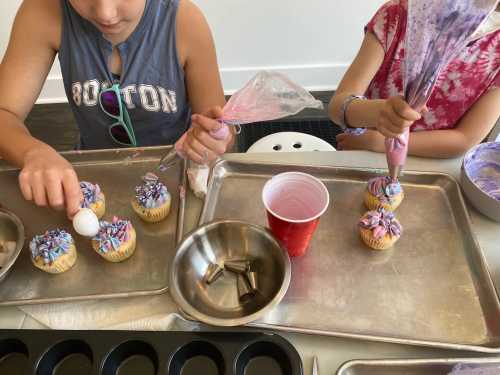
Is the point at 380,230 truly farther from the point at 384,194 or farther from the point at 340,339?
the point at 340,339

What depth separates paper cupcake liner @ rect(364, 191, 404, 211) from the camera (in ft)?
2.55

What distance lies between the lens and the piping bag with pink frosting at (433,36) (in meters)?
0.55

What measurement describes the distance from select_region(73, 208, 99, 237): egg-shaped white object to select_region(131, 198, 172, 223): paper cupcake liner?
0.08 meters

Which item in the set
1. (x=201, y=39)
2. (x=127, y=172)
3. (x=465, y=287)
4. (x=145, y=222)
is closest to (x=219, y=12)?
(x=201, y=39)

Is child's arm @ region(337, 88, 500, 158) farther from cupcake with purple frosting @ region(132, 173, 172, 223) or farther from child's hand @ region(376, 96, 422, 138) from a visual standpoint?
cupcake with purple frosting @ region(132, 173, 172, 223)

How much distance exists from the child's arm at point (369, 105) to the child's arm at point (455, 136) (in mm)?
94

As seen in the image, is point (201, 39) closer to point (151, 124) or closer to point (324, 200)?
point (151, 124)

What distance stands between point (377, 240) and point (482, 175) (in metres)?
0.34

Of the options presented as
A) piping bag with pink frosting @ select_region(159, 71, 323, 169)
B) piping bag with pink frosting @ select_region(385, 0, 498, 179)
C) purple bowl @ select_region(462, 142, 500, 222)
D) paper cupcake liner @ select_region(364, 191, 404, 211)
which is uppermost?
piping bag with pink frosting @ select_region(385, 0, 498, 179)

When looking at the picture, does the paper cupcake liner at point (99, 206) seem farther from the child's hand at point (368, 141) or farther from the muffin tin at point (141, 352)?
the child's hand at point (368, 141)

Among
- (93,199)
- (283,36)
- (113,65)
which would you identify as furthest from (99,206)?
(283,36)

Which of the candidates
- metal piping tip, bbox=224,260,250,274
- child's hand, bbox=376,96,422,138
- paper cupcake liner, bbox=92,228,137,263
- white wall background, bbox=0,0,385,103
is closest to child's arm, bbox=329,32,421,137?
child's hand, bbox=376,96,422,138

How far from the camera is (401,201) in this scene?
0.81 metres

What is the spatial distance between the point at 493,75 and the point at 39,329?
110cm
